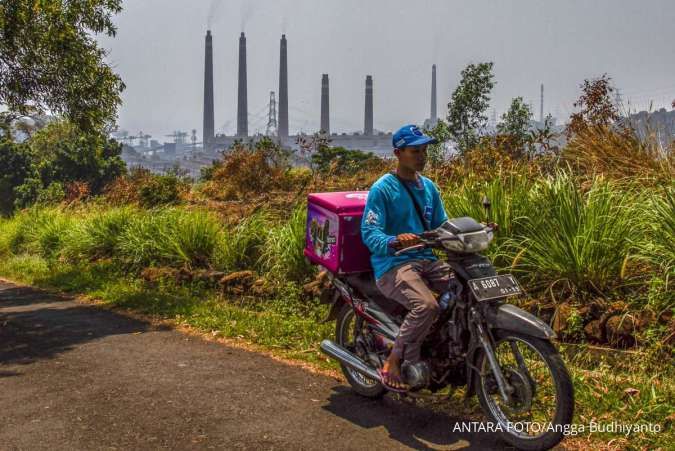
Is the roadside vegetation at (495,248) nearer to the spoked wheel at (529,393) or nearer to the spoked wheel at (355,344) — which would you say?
the spoked wheel at (529,393)

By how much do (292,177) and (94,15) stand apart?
20.8 feet

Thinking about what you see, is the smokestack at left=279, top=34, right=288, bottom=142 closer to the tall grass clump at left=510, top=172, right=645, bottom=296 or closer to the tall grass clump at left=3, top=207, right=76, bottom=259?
the tall grass clump at left=3, top=207, right=76, bottom=259

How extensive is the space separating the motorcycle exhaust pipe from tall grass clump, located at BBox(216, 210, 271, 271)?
527 cm

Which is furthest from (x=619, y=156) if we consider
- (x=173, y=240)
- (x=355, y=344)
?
(x=173, y=240)

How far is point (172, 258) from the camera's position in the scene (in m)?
12.4

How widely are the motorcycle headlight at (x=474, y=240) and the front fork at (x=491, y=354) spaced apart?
0.39 m

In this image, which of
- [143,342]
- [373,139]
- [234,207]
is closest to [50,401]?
[143,342]

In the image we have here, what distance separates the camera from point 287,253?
10.1m

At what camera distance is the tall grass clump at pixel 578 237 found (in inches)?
275

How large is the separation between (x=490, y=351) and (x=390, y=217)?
1206 millimetres

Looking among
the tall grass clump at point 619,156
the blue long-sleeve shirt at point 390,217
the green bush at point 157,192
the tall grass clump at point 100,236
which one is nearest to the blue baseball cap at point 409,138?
the blue long-sleeve shirt at point 390,217

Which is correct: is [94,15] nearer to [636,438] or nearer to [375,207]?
[375,207]

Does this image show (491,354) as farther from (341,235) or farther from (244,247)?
(244,247)

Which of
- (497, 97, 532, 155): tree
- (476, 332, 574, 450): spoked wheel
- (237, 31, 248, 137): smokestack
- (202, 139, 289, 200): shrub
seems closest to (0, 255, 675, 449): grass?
(476, 332, 574, 450): spoked wheel
